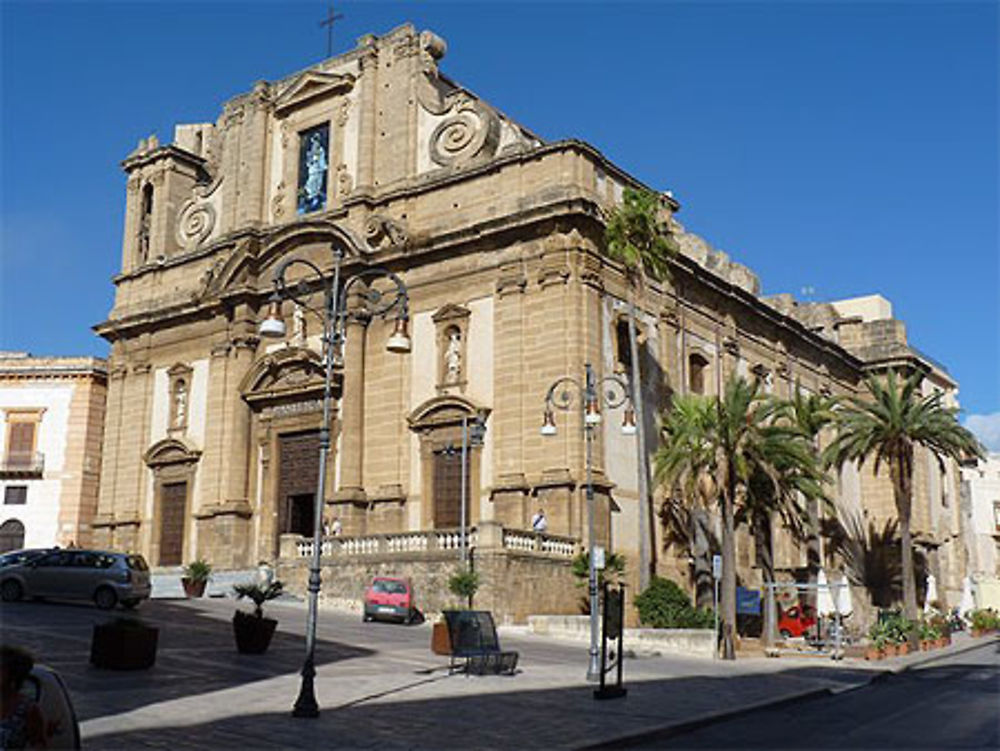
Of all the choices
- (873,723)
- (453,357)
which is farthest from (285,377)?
(873,723)

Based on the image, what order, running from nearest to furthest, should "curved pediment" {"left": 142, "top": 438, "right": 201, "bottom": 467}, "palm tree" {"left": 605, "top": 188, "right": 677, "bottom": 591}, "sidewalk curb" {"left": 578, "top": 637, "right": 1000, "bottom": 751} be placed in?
"sidewalk curb" {"left": 578, "top": 637, "right": 1000, "bottom": 751}
"palm tree" {"left": 605, "top": 188, "right": 677, "bottom": 591}
"curved pediment" {"left": 142, "top": 438, "right": 201, "bottom": 467}

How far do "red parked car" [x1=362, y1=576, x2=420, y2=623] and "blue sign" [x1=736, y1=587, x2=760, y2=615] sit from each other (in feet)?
39.9

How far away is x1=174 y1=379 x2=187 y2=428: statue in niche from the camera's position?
45.2 meters

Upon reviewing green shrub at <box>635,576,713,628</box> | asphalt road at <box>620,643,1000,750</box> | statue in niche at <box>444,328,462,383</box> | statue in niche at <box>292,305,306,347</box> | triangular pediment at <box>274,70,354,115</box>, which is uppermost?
triangular pediment at <box>274,70,354,115</box>

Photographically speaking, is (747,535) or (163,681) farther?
(747,535)

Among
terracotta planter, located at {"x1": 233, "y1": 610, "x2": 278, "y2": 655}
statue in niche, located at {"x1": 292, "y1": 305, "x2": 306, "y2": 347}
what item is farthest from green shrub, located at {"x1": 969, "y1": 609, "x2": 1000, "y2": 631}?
terracotta planter, located at {"x1": 233, "y1": 610, "x2": 278, "y2": 655}

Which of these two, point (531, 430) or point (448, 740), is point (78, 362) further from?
point (448, 740)

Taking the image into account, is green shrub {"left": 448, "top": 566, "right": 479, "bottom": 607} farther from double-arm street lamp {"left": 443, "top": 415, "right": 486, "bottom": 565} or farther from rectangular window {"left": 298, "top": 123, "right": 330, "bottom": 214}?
rectangular window {"left": 298, "top": 123, "right": 330, "bottom": 214}

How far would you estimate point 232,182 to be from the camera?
4662 centimetres

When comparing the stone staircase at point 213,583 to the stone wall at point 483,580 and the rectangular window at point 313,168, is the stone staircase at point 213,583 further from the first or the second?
the rectangular window at point 313,168

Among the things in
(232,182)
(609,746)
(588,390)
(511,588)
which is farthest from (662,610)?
(232,182)

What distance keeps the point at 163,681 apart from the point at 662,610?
60.9ft

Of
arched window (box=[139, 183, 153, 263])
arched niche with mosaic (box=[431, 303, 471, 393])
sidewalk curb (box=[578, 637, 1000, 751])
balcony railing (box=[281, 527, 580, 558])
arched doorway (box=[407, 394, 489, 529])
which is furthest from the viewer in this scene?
arched window (box=[139, 183, 153, 263])

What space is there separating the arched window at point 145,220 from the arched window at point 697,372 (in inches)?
986
